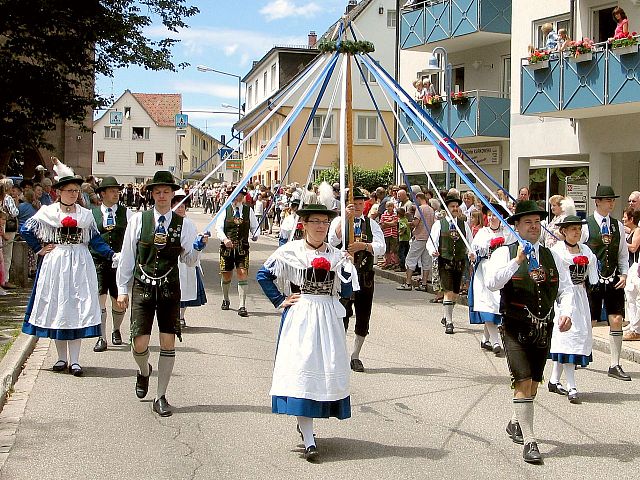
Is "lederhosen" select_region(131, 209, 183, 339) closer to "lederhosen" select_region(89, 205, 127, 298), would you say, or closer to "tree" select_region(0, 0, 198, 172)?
"lederhosen" select_region(89, 205, 127, 298)

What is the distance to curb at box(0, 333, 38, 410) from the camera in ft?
26.7

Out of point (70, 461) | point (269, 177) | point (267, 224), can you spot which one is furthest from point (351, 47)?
point (269, 177)

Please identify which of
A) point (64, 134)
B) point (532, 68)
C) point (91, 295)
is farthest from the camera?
point (64, 134)

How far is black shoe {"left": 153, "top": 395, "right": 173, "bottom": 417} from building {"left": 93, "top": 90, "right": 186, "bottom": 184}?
8393 centimetres

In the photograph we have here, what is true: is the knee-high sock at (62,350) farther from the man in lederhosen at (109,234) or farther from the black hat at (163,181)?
the black hat at (163,181)

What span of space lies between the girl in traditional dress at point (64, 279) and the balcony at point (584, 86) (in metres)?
13.6

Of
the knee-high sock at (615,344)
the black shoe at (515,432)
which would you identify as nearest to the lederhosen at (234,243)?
the knee-high sock at (615,344)

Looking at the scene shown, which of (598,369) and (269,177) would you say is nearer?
(598,369)

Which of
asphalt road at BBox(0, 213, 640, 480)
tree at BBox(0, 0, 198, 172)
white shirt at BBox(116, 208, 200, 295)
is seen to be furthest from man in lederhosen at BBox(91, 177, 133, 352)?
tree at BBox(0, 0, 198, 172)

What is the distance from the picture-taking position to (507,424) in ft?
24.4

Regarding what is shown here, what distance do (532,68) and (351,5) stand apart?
29612mm

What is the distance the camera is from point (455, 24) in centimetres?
2680

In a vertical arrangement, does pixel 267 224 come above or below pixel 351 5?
below

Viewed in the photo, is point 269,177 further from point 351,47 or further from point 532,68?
point 351,47
